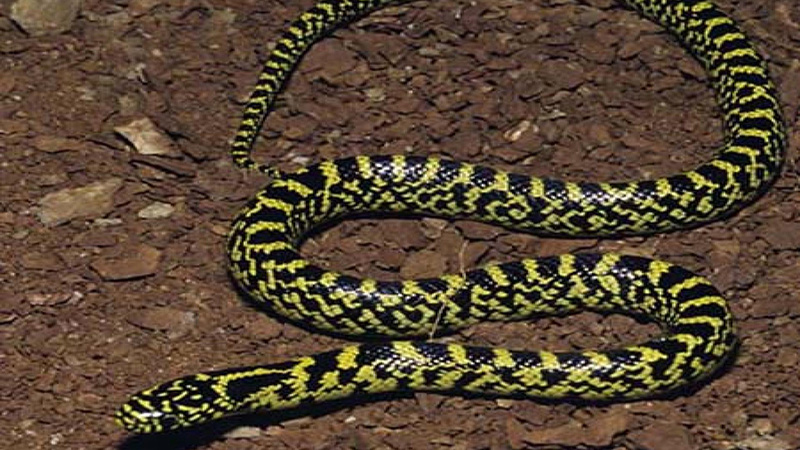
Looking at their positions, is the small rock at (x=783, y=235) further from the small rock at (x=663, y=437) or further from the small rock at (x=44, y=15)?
the small rock at (x=44, y=15)

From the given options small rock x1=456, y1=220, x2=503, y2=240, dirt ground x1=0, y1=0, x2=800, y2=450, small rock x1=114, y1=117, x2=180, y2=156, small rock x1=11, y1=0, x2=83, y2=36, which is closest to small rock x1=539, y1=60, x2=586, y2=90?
dirt ground x1=0, y1=0, x2=800, y2=450

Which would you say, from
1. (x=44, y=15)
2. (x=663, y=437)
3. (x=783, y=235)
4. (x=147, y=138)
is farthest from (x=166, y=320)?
(x=783, y=235)

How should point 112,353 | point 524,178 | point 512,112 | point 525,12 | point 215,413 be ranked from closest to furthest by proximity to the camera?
point 215,413
point 112,353
point 524,178
point 512,112
point 525,12

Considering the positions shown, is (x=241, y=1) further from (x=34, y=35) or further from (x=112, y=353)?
(x=112, y=353)

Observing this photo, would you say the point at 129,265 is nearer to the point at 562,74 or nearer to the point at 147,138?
the point at 147,138

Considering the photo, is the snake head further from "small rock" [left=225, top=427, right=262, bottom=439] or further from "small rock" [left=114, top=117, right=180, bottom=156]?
"small rock" [left=114, top=117, right=180, bottom=156]

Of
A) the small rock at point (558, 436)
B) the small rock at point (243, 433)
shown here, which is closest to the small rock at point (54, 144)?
the small rock at point (243, 433)

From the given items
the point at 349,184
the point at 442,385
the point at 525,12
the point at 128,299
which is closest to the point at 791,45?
the point at 525,12
